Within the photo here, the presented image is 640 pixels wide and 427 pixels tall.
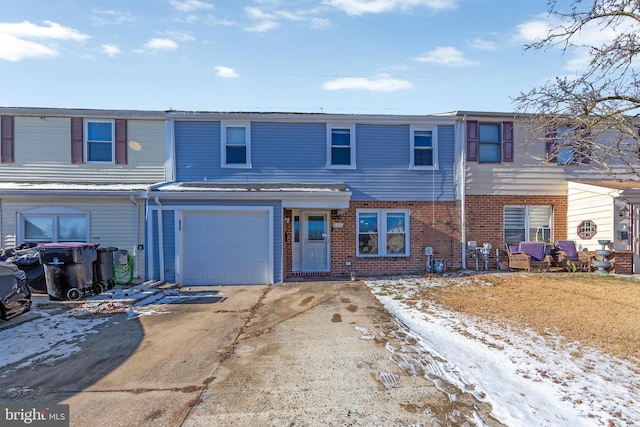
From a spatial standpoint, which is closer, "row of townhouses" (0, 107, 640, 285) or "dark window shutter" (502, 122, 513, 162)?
"row of townhouses" (0, 107, 640, 285)

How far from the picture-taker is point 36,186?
10.0m

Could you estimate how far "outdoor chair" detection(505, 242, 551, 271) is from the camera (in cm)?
1055

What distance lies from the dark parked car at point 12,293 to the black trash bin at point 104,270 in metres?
2.09

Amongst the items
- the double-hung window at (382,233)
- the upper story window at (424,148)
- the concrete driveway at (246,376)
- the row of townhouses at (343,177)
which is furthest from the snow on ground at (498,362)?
the upper story window at (424,148)

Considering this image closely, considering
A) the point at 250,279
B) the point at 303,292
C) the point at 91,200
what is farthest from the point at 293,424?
the point at 91,200

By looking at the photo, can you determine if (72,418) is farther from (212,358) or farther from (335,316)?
(335,316)

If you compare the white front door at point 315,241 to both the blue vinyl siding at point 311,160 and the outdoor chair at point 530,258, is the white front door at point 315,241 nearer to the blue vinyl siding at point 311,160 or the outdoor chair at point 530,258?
the blue vinyl siding at point 311,160

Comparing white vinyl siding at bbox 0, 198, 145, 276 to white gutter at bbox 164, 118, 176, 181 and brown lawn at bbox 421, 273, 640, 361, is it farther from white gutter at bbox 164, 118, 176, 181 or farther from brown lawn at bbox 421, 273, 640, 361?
brown lawn at bbox 421, 273, 640, 361

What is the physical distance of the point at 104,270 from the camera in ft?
28.1

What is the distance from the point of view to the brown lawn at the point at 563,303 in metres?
4.98

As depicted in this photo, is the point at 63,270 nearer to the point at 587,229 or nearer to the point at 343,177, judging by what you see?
the point at 343,177

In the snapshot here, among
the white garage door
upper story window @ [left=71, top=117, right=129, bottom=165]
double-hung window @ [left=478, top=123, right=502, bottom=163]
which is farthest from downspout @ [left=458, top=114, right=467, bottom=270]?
upper story window @ [left=71, top=117, right=129, bottom=165]

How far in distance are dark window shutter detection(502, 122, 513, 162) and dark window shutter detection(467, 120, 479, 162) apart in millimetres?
908

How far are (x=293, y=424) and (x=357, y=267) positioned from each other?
7.97 m
